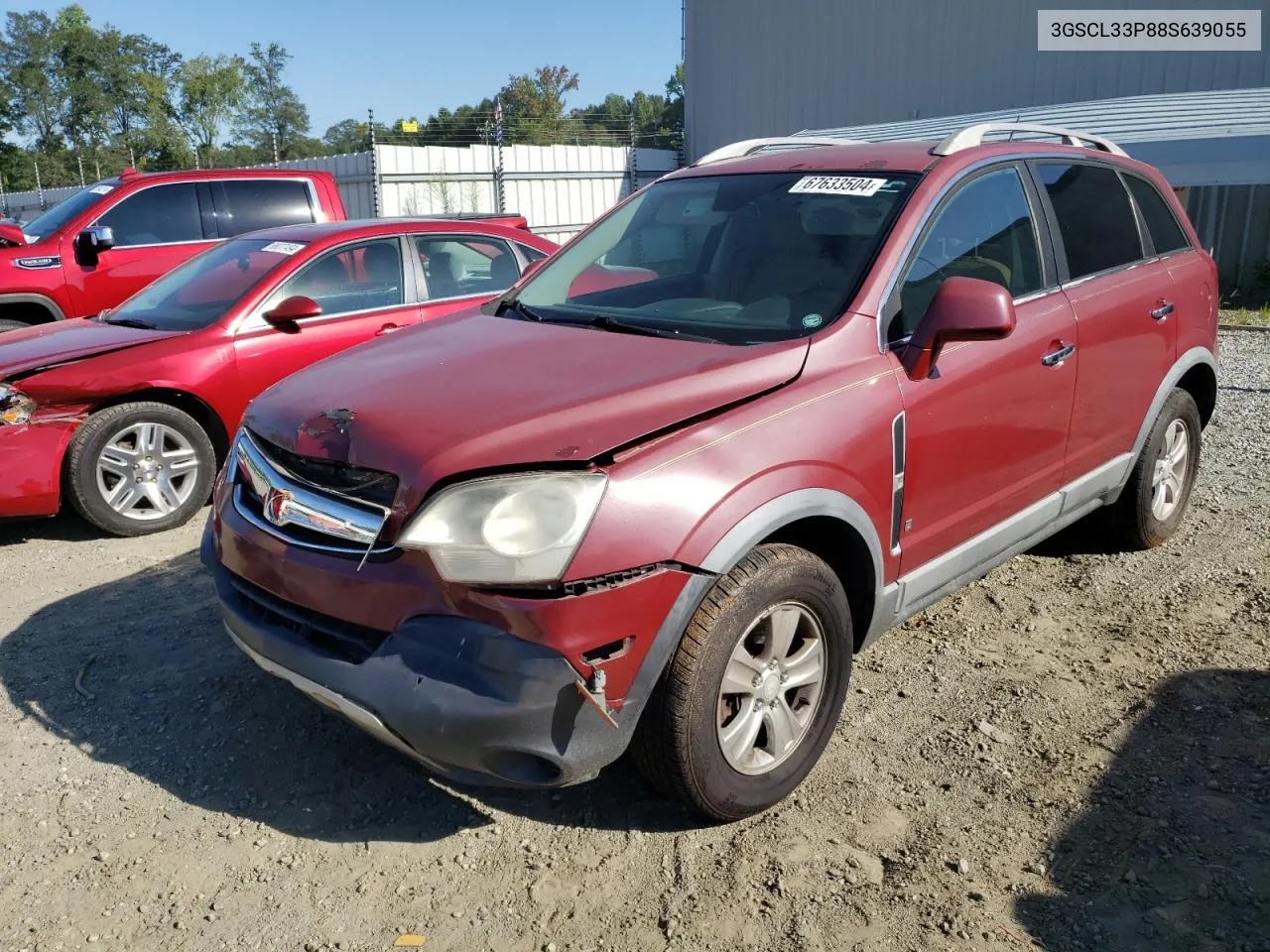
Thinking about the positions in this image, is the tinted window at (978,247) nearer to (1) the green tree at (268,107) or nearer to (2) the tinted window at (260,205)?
(2) the tinted window at (260,205)

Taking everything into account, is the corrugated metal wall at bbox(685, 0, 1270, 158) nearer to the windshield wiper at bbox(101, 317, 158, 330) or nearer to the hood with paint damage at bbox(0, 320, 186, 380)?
the windshield wiper at bbox(101, 317, 158, 330)

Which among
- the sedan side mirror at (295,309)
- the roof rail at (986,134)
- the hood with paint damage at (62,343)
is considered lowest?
the hood with paint damage at (62,343)

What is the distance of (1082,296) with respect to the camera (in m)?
3.88

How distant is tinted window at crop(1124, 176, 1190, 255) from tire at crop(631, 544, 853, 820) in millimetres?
2713

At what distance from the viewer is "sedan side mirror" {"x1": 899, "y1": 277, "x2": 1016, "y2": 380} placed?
297 centimetres

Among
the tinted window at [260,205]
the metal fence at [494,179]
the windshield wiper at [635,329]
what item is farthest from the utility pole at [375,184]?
the windshield wiper at [635,329]

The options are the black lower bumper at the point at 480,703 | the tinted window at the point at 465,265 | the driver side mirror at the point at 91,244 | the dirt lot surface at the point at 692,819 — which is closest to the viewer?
the black lower bumper at the point at 480,703

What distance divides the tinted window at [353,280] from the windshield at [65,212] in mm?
3897

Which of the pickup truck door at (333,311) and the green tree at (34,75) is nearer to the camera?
the pickup truck door at (333,311)

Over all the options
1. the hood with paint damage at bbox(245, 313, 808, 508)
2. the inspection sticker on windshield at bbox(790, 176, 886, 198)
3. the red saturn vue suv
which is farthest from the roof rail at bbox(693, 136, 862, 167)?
the hood with paint damage at bbox(245, 313, 808, 508)

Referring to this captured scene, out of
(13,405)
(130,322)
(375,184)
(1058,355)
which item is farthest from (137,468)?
(375,184)

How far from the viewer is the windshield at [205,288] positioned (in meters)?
5.79

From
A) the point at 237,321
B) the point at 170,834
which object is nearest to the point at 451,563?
the point at 170,834

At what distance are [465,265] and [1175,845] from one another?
5.17 meters
